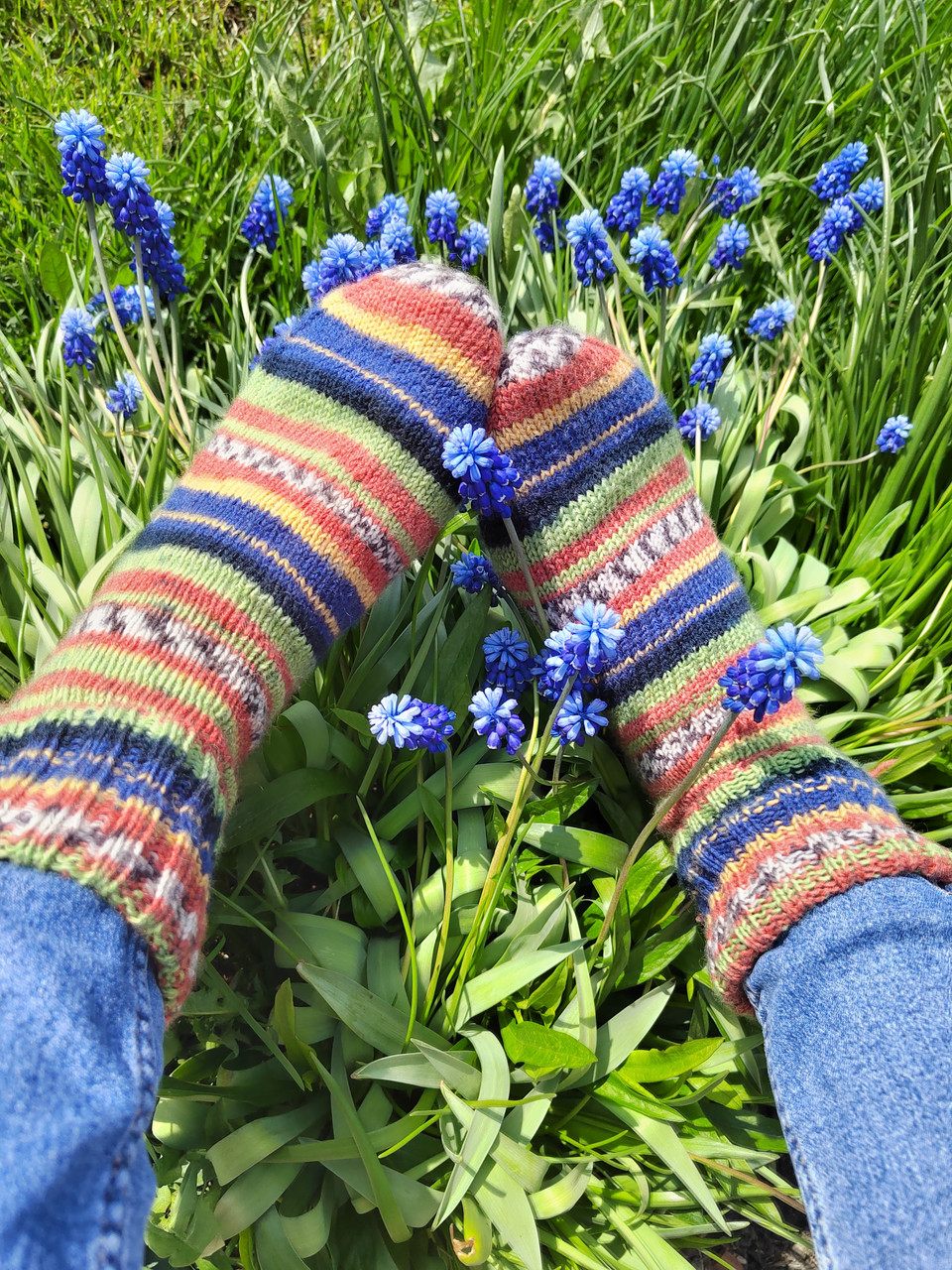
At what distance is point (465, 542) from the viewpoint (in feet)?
3.51

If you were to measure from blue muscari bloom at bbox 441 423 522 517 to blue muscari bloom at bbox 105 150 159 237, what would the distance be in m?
0.48

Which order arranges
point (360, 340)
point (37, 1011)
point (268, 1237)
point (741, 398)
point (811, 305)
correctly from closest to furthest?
point (37, 1011) → point (268, 1237) → point (360, 340) → point (741, 398) → point (811, 305)

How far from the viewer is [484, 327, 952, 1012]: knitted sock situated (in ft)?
2.77

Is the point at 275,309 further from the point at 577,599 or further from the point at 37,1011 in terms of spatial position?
the point at 37,1011

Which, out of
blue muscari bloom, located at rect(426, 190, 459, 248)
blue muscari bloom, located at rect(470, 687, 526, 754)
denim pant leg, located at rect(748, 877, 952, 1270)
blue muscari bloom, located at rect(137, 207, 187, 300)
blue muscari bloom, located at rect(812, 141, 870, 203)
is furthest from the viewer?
blue muscari bloom, located at rect(812, 141, 870, 203)

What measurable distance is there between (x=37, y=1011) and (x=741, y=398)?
1.06 m

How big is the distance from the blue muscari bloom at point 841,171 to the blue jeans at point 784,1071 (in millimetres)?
959

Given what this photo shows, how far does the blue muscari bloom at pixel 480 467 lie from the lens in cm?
67

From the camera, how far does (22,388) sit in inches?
41.3

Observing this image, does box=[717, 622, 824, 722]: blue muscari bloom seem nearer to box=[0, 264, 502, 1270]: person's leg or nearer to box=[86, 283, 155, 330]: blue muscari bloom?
box=[0, 264, 502, 1270]: person's leg

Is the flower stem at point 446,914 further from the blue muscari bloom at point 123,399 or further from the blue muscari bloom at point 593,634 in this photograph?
the blue muscari bloom at point 123,399

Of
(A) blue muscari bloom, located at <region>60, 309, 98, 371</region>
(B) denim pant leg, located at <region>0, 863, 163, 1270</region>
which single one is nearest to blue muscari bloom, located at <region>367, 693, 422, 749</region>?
(B) denim pant leg, located at <region>0, 863, 163, 1270</region>

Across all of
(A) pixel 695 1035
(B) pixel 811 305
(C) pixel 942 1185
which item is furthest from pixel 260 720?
(B) pixel 811 305

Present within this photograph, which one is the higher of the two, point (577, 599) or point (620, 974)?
A: point (577, 599)
